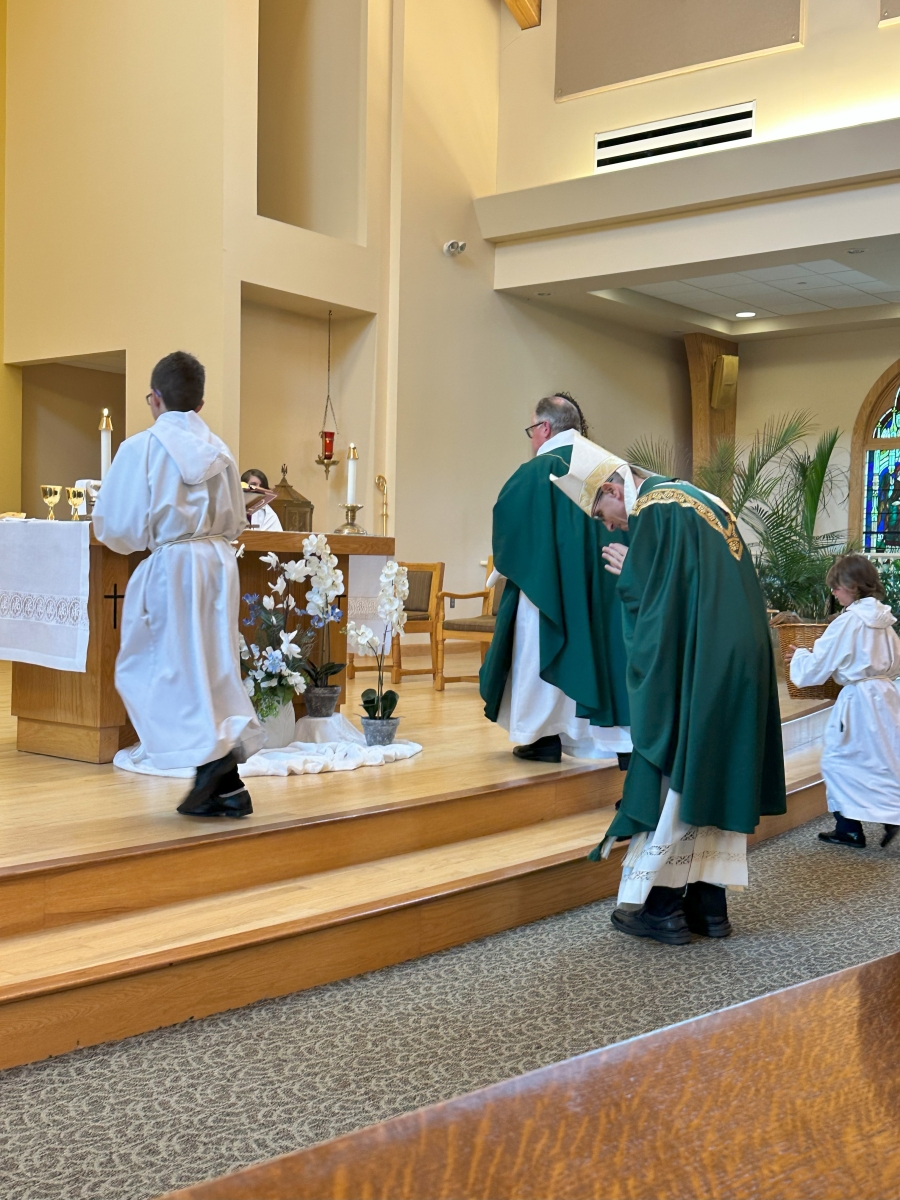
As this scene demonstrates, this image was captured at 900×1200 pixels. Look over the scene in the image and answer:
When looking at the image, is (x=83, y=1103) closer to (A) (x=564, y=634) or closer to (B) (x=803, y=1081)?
(B) (x=803, y=1081)

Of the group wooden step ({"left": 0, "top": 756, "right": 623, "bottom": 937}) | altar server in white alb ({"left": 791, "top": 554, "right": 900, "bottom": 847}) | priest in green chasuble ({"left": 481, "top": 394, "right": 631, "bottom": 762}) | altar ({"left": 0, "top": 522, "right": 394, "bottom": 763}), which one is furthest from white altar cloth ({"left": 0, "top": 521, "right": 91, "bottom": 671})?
altar server in white alb ({"left": 791, "top": 554, "right": 900, "bottom": 847})

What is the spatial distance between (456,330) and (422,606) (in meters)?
3.07

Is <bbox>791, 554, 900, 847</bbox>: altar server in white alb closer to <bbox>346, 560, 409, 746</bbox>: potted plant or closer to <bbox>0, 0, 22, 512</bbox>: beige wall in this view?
<bbox>346, 560, 409, 746</bbox>: potted plant

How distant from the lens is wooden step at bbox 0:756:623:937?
318 cm

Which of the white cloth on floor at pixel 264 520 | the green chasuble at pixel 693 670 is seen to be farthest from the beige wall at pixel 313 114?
the green chasuble at pixel 693 670

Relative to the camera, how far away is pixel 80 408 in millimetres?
10234

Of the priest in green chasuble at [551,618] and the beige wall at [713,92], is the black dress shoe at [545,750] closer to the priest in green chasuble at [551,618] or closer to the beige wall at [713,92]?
the priest in green chasuble at [551,618]

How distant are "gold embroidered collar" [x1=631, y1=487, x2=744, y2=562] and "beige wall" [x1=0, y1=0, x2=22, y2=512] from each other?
288 inches

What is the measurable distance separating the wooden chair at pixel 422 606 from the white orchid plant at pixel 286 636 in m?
2.39

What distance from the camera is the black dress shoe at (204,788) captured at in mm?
3826

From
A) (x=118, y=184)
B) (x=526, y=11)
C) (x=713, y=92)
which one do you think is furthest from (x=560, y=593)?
(x=526, y=11)

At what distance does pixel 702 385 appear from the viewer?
42.4 feet

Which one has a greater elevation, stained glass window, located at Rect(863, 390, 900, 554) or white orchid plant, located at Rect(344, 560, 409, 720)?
stained glass window, located at Rect(863, 390, 900, 554)

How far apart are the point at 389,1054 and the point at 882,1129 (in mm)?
2408
